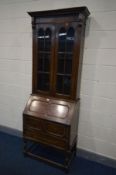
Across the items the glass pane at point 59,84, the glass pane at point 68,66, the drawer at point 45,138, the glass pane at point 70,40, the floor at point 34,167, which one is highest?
the glass pane at point 70,40

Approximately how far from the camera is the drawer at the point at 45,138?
1891 millimetres

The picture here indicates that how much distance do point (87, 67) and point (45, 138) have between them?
1072 mm

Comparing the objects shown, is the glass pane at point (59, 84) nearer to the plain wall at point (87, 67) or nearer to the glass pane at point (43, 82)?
the glass pane at point (43, 82)

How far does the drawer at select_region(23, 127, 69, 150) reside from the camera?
6.20 ft

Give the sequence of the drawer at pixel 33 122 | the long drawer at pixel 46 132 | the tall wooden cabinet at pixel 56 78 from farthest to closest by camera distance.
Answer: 1. the drawer at pixel 33 122
2. the long drawer at pixel 46 132
3. the tall wooden cabinet at pixel 56 78

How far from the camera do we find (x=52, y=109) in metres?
1.94

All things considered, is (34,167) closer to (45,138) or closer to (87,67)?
(45,138)

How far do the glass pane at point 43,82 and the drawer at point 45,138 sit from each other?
0.57m

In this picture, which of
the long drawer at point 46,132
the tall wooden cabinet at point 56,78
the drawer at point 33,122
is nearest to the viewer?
the tall wooden cabinet at point 56,78

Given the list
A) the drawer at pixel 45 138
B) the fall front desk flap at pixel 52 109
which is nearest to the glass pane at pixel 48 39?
the fall front desk flap at pixel 52 109

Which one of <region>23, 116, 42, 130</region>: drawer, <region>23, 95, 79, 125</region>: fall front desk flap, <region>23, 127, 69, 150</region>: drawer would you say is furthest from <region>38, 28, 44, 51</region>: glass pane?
<region>23, 127, 69, 150</region>: drawer

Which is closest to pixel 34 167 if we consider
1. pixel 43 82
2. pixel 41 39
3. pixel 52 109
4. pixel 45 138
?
pixel 45 138

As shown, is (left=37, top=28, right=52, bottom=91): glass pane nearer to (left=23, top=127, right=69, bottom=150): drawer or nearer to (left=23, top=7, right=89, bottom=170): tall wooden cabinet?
(left=23, top=7, right=89, bottom=170): tall wooden cabinet

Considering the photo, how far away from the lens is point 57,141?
1910 millimetres
